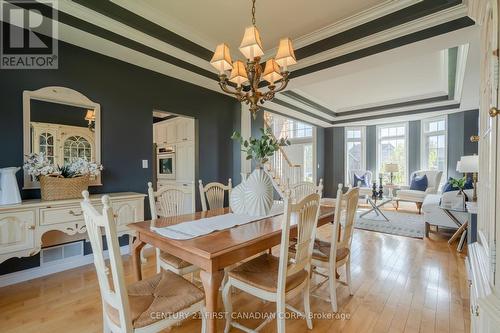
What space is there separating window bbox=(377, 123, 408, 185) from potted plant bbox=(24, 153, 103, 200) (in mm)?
7415

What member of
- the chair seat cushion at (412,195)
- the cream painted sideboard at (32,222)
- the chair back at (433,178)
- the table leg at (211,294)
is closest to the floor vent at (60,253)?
the cream painted sideboard at (32,222)

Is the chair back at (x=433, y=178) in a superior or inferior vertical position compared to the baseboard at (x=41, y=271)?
superior

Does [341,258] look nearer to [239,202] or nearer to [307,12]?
[239,202]

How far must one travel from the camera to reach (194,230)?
1610 mm

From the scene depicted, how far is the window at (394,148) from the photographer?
717cm

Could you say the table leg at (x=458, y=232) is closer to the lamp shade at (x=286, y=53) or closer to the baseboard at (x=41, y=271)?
the lamp shade at (x=286, y=53)

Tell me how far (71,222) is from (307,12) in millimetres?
3321

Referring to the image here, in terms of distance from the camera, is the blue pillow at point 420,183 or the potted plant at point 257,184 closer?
the potted plant at point 257,184

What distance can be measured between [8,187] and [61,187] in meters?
0.38

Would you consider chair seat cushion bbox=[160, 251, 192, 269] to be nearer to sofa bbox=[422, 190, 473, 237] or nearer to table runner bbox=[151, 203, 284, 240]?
table runner bbox=[151, 203, 284, 240]

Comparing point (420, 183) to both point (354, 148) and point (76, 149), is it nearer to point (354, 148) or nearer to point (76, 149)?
point (354, 148)

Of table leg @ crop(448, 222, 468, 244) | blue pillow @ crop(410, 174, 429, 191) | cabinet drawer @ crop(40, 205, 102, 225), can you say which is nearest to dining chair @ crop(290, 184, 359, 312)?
cabinet drawer @ crop(40, 205, 102, 225)

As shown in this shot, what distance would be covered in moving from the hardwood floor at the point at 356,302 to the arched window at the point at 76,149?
4.22 ft

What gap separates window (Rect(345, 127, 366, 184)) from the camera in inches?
308
